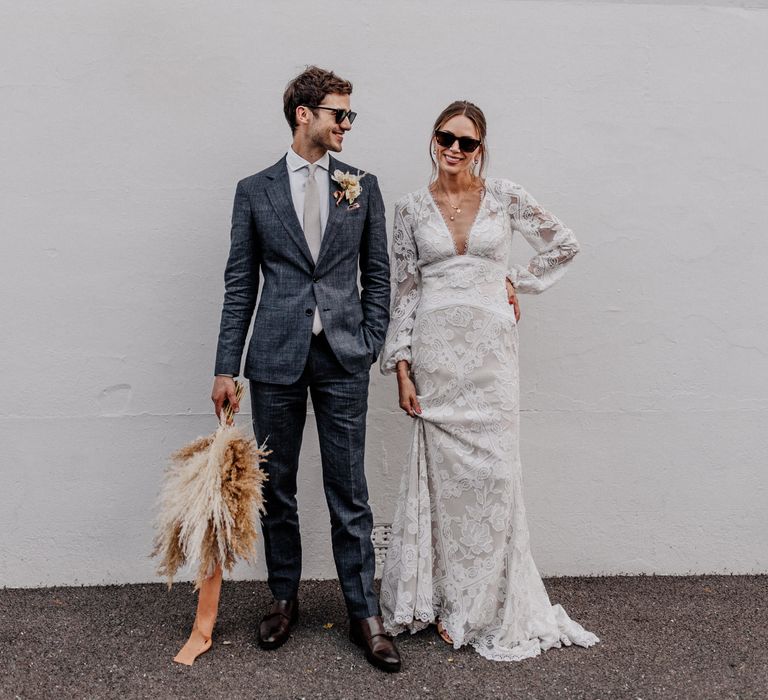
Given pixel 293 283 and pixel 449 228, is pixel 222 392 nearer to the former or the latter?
pixel 293 283

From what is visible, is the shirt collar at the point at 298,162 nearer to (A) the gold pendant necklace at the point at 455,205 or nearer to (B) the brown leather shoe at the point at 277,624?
(A) the gold pendant necklace at the point at 455,205

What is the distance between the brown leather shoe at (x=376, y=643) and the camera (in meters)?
3.14

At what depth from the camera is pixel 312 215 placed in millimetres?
3248

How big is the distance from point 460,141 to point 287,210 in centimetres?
79

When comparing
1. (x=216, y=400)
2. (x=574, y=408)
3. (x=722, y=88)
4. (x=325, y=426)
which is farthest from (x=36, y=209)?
(x=722, y=88)

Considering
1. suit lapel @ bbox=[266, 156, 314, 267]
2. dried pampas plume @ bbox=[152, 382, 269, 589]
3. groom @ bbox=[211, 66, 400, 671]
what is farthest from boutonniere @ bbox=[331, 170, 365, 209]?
dried pampas plume @ bbox=[152, 382, 269, 589]

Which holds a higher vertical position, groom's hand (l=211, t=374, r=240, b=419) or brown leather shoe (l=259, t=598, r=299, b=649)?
groom's hand (l=211, t=374, r=240, b=419)

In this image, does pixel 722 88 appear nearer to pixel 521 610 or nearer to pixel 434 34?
pixel 434 34

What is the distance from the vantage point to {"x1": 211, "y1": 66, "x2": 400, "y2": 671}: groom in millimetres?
3188

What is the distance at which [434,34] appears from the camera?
3904mm

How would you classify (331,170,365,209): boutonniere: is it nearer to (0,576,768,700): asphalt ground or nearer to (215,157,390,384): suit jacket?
(215,157,390,384): suit jacket

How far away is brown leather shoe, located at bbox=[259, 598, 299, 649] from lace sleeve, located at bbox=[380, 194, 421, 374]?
113 centimetres

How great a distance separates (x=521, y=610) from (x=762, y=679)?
0.98m

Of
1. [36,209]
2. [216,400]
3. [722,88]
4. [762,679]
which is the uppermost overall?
[722,88]
